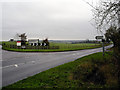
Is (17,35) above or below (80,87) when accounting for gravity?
above

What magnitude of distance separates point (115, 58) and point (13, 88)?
12.0 feet

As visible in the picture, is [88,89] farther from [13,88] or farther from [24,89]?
[13,88]

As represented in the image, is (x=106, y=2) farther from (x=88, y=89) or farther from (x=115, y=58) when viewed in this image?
(x=88, y=89)

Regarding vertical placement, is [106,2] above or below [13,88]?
above

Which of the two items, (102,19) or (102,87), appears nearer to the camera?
(102,87)

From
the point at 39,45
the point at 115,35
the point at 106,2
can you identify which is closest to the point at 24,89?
the point at 115,35

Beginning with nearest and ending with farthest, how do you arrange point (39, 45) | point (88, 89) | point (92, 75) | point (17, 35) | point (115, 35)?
1. point (115, 35)
2. point (88, 89)
3. point (92, 75)
4. point (39, 45)
5. point (17, 35)

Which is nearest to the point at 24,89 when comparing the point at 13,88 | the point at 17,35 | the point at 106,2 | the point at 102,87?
the point at 13,88

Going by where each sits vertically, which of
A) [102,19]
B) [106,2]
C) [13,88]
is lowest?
[13,88]

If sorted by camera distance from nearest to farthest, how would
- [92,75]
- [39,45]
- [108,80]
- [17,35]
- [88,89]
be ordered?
[88,89]
[108,80]
[92,75]
[39,45]
[17,35]

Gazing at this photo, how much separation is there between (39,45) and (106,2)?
960 inches

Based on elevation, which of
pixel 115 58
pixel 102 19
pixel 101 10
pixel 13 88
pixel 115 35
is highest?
pixel 101 10

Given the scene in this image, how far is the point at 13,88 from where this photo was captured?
3814mm

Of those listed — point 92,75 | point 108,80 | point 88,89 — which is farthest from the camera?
point 92,75
